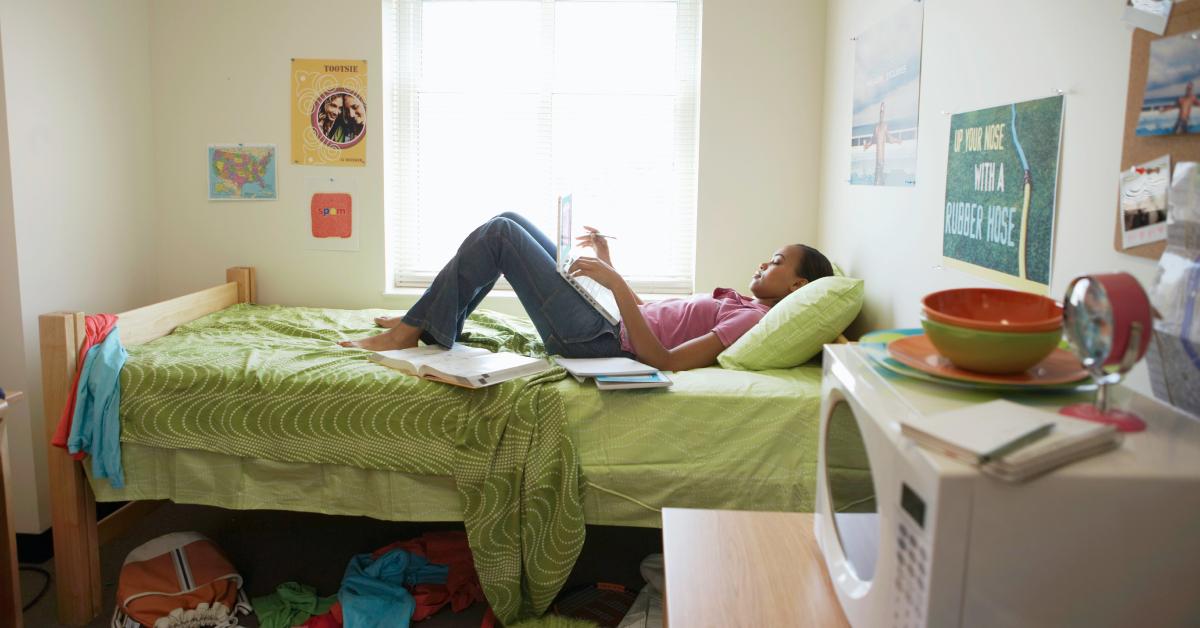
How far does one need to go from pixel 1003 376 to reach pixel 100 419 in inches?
78.0

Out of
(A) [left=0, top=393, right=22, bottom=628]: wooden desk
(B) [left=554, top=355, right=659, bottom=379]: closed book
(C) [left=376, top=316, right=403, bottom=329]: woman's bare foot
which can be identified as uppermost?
(C) [left=376, top=316, right=403, bottom=329]: woman's bare foot

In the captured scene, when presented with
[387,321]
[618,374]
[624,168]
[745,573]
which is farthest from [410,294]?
[745,573]

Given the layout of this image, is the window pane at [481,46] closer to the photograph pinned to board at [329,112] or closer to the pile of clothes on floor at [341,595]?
the photograph pinned to board at [329,112]

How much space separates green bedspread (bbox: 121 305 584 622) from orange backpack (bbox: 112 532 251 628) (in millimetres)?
292

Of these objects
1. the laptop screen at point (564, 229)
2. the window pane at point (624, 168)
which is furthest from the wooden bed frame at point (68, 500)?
the window pane at point (624, 168)

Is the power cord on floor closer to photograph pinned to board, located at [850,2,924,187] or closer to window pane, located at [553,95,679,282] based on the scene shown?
window pane, located at [553,95,679,282]

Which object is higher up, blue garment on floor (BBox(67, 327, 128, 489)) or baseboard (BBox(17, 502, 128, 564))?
blue garment on floor (BBox(67, 327, 128, 489))

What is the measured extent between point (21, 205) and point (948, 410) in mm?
2535

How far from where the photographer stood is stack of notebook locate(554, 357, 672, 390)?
2.03m

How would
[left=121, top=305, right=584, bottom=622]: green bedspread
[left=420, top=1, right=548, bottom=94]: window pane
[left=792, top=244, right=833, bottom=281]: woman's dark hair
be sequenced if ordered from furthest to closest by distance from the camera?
[left=420, top=1, right=548, bottom=94]: window pane, [left=792, top=244, right=833, bottom=281]: woman's dark hair, [left=121, top=305, right=584, bottom=622]: green bedspread

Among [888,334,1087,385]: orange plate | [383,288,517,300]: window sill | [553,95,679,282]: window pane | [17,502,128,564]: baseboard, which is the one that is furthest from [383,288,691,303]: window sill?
[888,334,1087,385]: orange plate

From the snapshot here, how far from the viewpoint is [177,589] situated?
2.10m

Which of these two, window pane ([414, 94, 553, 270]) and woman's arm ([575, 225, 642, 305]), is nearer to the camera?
woman's arm ([575, 225, 642, 305])

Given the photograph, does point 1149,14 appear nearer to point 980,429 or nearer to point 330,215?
point 980,429
